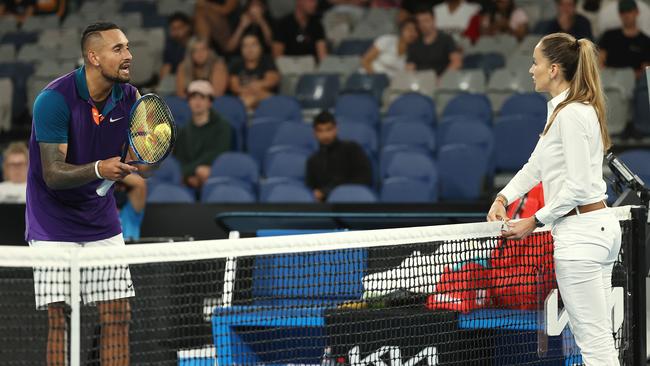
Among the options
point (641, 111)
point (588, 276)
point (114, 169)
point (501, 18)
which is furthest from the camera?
point (501, 18)

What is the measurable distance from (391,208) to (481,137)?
7.58ft

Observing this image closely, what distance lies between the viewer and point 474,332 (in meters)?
6.16

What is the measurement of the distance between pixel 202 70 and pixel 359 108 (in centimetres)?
239

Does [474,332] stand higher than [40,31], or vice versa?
[40,31]

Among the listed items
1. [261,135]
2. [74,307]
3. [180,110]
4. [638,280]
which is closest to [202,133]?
[261,135]

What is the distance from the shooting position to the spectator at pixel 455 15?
15070 millimetres

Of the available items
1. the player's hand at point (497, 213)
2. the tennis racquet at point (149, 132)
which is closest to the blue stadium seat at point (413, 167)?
the player's hand at point (497, 213)

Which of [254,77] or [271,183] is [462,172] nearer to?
[271,183]

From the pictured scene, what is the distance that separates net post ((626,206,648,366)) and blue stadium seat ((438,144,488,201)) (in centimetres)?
492

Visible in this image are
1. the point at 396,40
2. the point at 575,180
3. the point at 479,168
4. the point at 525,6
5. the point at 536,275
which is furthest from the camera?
the point at 525,6

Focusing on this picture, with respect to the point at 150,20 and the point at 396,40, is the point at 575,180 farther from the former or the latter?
the point at 150,20

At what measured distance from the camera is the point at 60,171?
5.30 metres

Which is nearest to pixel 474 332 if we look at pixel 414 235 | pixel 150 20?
pixel 414 235

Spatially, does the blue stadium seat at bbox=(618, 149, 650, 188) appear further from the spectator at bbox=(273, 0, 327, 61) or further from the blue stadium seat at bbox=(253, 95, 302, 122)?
the spectator at bbox=(273, 0, 327, 61)
